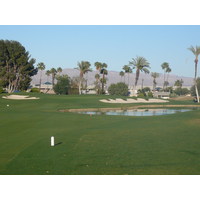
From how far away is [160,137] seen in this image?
73.7 ft

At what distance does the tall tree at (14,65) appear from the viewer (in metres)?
110

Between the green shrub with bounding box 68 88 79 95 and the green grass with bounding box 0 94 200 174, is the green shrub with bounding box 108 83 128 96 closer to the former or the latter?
the green shrub with bounding box 68 88 79 95

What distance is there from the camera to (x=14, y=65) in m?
113

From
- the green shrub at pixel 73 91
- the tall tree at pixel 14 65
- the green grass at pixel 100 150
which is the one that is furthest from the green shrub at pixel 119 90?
the green grass at pixel 100 150

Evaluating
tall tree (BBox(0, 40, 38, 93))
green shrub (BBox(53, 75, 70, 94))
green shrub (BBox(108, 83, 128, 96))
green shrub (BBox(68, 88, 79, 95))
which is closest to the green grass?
green shrub (BBox(53, 75, 70, 94))

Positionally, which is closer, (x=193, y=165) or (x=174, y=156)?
(x=193, y=165)

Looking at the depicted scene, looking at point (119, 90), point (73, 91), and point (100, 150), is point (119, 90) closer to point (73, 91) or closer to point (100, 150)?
point (73, 91)

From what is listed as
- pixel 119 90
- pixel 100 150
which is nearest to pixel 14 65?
pixel 119 90

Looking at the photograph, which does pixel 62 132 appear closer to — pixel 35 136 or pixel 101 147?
pixel 35 136

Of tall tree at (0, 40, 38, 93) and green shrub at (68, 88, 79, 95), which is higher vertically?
tall tree at (0, 40, 38, 93)

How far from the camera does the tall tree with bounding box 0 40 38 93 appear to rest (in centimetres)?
10975
